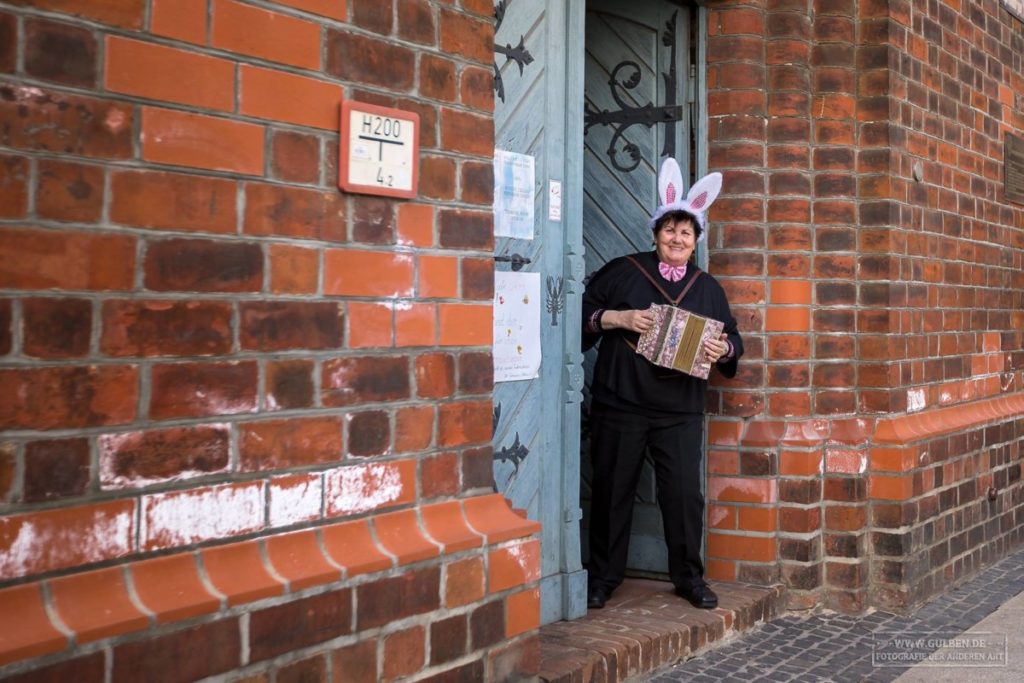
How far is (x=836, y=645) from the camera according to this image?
15.8 ft

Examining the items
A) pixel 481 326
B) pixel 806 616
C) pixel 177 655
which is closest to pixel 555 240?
pixel 481 326

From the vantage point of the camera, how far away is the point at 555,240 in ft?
14.8

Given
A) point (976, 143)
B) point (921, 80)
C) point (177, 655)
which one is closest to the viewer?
point (177, 655)

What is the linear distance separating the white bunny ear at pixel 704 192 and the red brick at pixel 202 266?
2678 mm

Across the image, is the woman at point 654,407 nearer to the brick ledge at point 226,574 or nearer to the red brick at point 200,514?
the brick ledge at point 226,574

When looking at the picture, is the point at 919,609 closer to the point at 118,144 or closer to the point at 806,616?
the point at 806,616

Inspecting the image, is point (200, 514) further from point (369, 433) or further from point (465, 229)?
point (465, 229)

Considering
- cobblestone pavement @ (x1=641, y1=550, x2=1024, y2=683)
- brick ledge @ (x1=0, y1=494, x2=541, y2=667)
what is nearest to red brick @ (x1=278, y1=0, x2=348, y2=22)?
brick ledge @ (x1=0, y1=494, x2=541, y2=667)

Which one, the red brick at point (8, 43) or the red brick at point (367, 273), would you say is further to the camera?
the red brick at point (367, 273)

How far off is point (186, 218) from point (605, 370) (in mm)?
2807

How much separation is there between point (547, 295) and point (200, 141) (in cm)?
234

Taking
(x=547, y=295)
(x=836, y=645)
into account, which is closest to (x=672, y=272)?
(x=547, y=295)

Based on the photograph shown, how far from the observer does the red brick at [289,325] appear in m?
2.46

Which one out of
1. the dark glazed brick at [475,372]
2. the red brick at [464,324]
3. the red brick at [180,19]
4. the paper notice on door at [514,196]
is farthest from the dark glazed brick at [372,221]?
the paper notice on door at [514,196]
